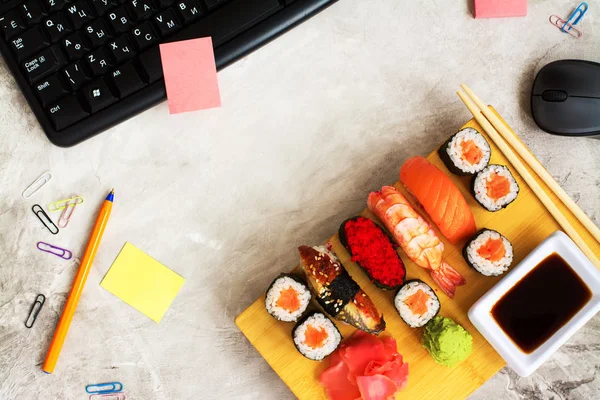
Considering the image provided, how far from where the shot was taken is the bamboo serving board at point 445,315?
817mm

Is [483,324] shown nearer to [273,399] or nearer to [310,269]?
[310,269]

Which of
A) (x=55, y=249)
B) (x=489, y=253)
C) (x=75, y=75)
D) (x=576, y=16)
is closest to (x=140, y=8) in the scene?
(x=75, y=75)

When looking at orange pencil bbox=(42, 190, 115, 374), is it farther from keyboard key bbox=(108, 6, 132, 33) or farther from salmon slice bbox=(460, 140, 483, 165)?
salmon slice bbox=(460, 140, 483, 165)

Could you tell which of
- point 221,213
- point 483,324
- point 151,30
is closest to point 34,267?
point 221,213

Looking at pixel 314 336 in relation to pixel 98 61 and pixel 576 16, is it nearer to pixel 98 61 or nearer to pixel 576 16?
pixel 98 61

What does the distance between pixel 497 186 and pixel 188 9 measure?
0.55 meters

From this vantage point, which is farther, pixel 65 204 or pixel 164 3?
pixel 65 204

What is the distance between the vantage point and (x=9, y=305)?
890mm

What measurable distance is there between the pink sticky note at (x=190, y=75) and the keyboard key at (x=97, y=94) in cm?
9

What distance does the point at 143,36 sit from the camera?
768 mm

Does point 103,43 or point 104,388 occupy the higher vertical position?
point 103,43

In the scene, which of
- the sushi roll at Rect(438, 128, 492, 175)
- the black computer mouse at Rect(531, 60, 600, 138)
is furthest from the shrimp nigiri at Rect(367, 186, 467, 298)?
the black computer mouse at Rect(531, 60, 600, 138)

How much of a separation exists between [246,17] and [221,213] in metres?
0.33

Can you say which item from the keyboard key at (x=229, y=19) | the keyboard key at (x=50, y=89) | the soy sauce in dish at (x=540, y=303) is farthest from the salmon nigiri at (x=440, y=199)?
the keyboard key at (x=50, y=89)
